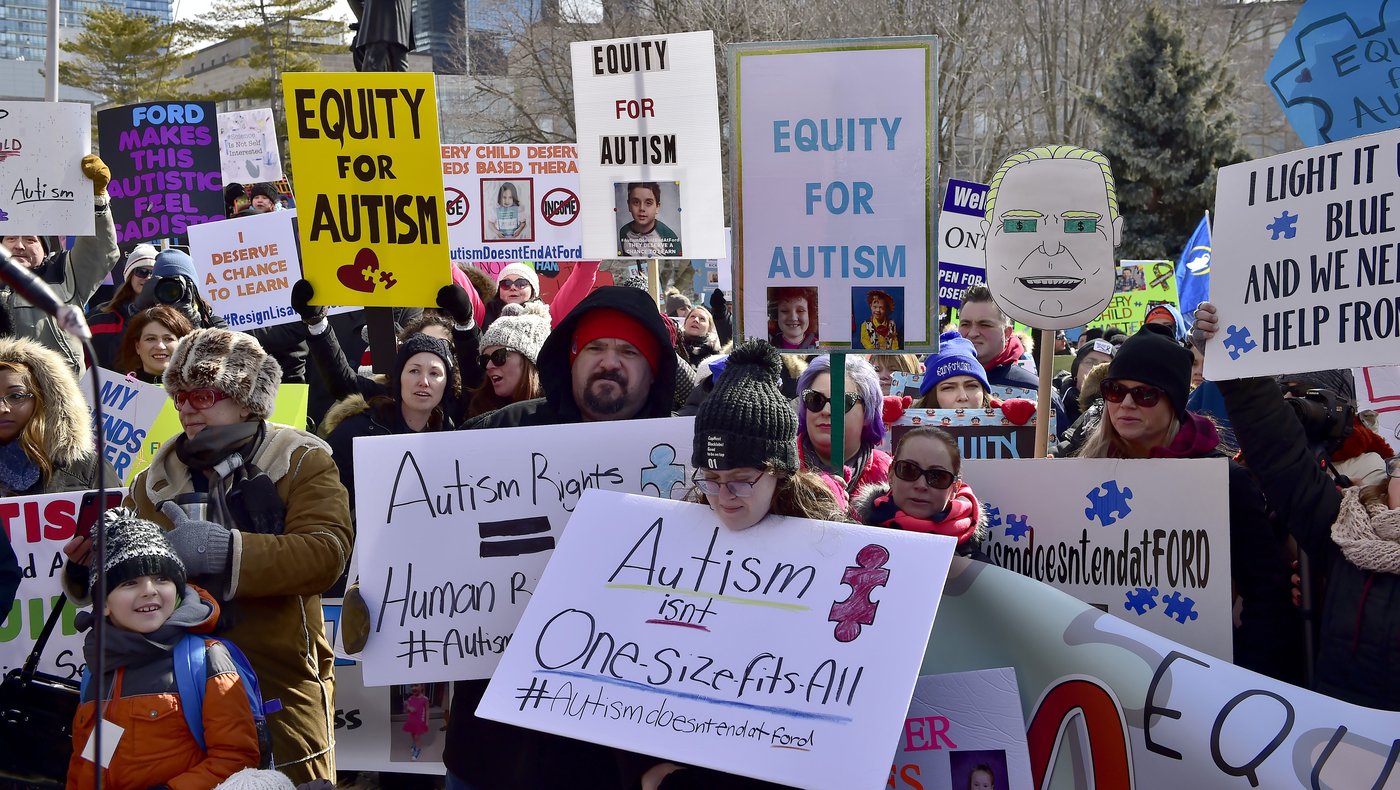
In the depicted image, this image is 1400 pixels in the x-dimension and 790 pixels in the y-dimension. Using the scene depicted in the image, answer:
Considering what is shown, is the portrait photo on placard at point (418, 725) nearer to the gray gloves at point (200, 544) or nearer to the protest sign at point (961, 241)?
the gray gloves at point (200, 544)

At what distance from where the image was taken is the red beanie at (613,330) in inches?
147

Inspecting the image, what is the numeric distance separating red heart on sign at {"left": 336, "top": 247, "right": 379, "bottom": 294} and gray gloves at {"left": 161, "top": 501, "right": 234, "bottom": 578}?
53.7 inches

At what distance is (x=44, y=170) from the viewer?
665 cm

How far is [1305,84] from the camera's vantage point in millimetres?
4938

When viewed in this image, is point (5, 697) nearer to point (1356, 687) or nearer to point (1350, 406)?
point (1356, 687)

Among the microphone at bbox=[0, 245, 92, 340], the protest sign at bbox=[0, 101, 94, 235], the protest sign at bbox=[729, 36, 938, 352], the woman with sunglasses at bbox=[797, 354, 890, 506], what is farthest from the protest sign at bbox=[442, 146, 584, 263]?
the microphone at bbox=[0, 245, 92, 340]

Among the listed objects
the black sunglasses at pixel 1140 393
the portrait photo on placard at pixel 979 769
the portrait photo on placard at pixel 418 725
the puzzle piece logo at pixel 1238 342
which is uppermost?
the puzzle piece logo at pixel 1238 342

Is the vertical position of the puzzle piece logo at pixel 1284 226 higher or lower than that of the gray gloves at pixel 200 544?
higher

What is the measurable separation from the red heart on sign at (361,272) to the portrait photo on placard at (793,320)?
147 cm

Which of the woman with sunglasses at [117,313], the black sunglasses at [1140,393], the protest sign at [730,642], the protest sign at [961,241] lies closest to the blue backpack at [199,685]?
the protest sign at [730,642]

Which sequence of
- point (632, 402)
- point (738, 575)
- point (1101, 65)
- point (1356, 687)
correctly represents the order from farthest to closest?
point (1101, 65), point (632, 402), point (1356, 687), point (738, 575)

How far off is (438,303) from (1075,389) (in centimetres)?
379

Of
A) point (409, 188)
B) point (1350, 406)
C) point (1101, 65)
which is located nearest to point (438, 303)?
point (409, 188)

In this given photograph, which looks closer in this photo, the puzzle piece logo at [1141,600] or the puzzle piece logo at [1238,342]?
the puzzle piece logo at [1141,600]
